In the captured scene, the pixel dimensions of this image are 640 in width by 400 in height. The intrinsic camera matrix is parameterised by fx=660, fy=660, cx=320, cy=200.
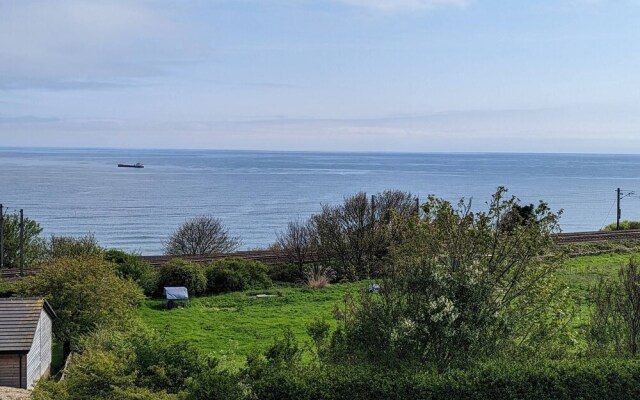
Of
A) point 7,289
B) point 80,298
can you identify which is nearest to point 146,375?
point 80,298

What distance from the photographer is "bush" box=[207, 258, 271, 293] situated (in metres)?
33.6

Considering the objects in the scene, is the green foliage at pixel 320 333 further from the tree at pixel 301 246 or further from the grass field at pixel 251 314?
the tree at pixel 301 246

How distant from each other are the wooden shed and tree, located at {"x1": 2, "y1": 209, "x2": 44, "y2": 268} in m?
25.0

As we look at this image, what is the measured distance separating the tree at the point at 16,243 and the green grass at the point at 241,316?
17.5 m

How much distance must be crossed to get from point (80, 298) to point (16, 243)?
23.9m

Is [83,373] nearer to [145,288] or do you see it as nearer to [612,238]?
[145,288]

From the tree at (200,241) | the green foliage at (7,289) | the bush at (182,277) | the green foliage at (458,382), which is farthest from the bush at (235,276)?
the green foliage at (458,382)

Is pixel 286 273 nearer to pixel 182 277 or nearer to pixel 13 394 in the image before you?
pixel 182 277

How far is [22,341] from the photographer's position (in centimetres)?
1850

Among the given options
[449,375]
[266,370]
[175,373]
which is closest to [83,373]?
[175,373]

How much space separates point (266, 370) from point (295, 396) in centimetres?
91

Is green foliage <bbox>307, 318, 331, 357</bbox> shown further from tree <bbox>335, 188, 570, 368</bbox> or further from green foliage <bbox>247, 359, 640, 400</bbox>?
green foliage <bbox>247, 359, 640, 400</bbox>

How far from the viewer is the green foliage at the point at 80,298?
74.7ft

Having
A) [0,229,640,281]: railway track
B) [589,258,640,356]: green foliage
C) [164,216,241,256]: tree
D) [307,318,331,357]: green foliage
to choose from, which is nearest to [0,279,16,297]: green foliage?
[0,229,640,281]: railway track
